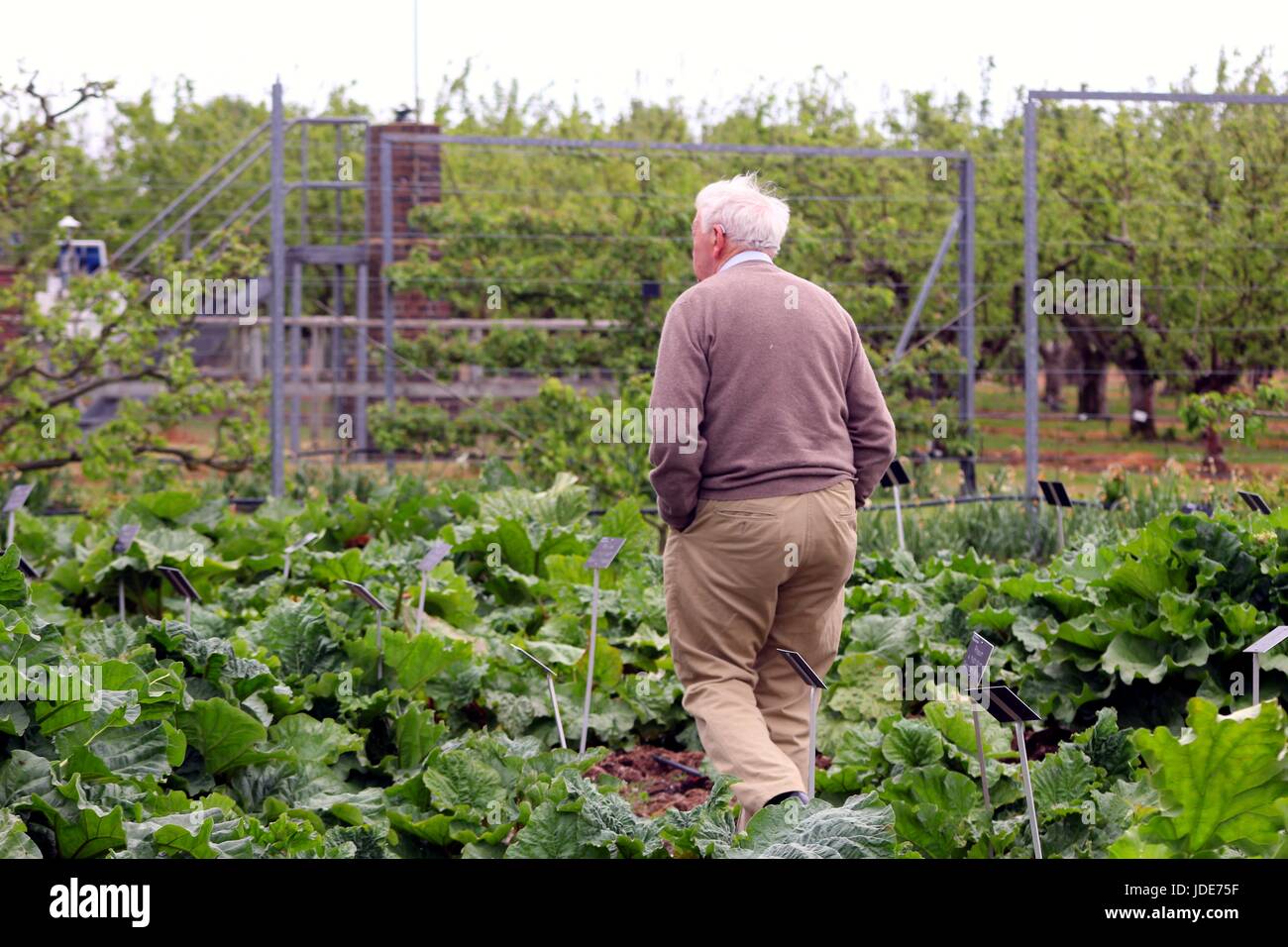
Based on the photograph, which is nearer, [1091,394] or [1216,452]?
[1216,452]

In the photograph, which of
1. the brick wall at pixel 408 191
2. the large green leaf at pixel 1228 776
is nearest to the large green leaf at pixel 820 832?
the large green leaf at pixel 1228 776

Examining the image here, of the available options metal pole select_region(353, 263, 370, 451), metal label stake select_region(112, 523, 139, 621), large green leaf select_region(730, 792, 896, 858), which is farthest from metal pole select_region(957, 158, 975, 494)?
large green leaf select_region(730, 792, 896, 858)

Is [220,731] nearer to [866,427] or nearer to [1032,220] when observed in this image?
[866,427]

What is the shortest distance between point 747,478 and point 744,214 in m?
0.69

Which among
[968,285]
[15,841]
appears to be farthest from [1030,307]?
[15,841]

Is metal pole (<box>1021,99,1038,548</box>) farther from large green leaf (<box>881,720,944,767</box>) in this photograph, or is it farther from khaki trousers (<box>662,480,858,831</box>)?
large green leaf (<box>881,720,944,767</box>)

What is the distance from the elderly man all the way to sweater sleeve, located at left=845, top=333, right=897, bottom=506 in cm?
9

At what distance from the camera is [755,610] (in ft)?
12.9

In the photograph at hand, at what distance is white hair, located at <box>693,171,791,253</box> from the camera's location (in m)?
4.04

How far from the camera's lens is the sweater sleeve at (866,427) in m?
4.12

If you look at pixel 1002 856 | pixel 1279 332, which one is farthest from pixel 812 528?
pixel 1279 332

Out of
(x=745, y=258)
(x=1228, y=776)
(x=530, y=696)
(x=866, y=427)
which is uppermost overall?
(x=745, y=258)

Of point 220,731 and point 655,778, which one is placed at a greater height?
point 220,731
